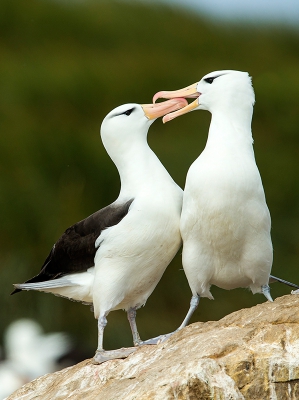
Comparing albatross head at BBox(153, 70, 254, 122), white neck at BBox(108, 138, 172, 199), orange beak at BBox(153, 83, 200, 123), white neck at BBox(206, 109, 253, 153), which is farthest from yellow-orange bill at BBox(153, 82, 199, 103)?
white neck at BBox(108, 138, 172, 199)

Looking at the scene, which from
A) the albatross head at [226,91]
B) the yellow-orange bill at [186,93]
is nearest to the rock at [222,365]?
the albatross head at [226,91]

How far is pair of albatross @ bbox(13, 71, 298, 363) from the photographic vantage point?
7.54 m

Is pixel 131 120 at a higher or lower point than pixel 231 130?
higher

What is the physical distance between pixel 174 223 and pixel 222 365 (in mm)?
Answer: 2040

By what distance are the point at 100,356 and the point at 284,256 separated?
10.3 meters

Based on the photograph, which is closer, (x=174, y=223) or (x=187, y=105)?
(x=174, y=223)

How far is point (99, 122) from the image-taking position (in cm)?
2130

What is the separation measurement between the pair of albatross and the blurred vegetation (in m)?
6.43

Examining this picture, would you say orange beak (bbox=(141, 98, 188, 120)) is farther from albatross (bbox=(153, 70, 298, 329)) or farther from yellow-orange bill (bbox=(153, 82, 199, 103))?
albatross (bbox=(153, 70, 298, 329))

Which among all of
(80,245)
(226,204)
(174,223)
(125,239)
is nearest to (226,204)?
(226,204)

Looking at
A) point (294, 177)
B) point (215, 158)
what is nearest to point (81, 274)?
point (215, 158)

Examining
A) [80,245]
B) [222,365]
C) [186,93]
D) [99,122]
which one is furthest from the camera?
[99,122]

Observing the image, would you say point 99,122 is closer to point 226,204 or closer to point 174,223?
point 174,223

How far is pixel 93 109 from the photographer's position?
21594 millimetres
